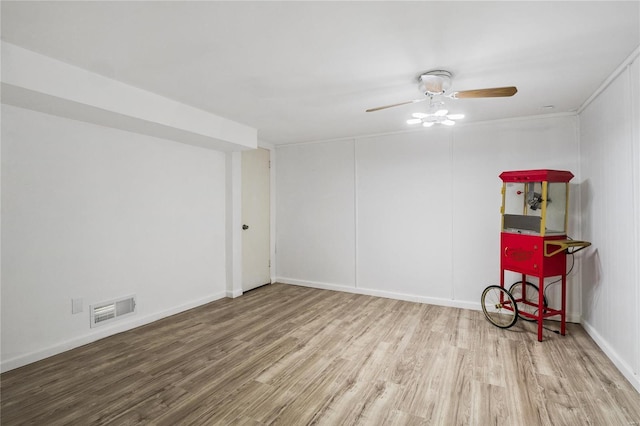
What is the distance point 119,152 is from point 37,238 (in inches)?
43.8

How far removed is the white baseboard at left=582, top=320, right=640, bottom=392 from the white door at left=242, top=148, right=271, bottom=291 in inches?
172

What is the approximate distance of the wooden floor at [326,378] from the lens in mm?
2072

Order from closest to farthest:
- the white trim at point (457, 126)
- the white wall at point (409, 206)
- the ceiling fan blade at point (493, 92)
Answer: the ceiling fan blade at point (493, 92)
the white trim at point (457, 126)
the white wall at point (409, 206)

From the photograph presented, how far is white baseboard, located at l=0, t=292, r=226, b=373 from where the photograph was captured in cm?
264

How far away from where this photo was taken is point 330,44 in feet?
6.96

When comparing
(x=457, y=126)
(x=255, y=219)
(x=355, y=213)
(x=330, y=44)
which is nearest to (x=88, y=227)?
(x=255, y=219)

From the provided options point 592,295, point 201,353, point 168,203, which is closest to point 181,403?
point 201,353

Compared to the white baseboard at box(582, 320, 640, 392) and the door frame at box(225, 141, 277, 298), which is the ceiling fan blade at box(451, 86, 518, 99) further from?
the door frame at box(225, 141, 277, 298)

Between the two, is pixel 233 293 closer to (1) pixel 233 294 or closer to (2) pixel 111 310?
(1) pixel 233 294

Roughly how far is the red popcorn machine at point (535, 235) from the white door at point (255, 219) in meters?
3.39

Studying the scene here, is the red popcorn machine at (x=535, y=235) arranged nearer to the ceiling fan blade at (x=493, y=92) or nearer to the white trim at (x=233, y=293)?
the ceiling fan blade at (x=493, y=92)

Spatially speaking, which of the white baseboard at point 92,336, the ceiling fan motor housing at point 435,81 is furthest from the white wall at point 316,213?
the ceiling fan motor housing at point 435,81

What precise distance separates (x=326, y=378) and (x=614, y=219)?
2.81 metres

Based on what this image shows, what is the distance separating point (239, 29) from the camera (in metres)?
1.94
